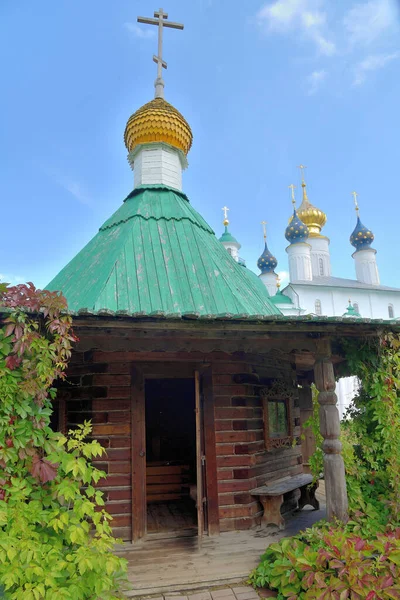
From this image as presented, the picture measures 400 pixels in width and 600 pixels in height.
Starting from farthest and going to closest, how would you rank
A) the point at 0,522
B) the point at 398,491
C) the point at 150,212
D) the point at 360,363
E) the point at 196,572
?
the point at 150,212
the point at 360,363
the point at 398,491
the point at 196,572
the point at 0,522

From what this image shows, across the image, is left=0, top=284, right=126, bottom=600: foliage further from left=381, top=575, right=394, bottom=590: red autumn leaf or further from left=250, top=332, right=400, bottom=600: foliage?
left=381, top=575, right=394, bottom=590: red autumn leaf

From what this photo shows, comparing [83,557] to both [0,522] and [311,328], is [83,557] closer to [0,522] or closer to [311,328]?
[0,522]

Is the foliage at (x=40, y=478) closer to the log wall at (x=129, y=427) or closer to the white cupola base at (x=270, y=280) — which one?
the log wall at (x=129, y=427)

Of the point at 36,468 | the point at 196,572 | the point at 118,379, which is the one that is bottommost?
the point at 196,572

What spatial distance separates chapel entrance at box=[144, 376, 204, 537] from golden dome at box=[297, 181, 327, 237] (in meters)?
32.1

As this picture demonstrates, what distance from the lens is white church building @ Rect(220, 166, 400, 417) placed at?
34875 millimetres

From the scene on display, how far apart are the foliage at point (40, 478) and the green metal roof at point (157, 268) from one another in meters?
1.81

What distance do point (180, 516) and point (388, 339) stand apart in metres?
4.23

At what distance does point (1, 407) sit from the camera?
3.85m

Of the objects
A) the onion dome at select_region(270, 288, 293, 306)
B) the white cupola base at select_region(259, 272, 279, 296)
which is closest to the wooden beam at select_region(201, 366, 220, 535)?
Answer: the onion dome at select_region(270, 288, 293, 306)

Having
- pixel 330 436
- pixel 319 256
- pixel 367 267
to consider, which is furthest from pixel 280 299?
pixel 330 436

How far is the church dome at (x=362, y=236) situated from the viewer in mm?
39750

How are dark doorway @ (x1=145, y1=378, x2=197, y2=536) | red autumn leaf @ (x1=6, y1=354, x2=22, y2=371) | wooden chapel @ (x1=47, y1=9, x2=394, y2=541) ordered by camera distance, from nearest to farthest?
red autumn leaf @ (x1=6, y1=354, x2=22, y2=371), wooden chapel @ (x1=47, y1=9, x2=394, y2=541), dark doorway @ (x1=145, y1=378, x2=197, y2=536)

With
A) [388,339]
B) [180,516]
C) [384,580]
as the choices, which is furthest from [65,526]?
[388,339]
